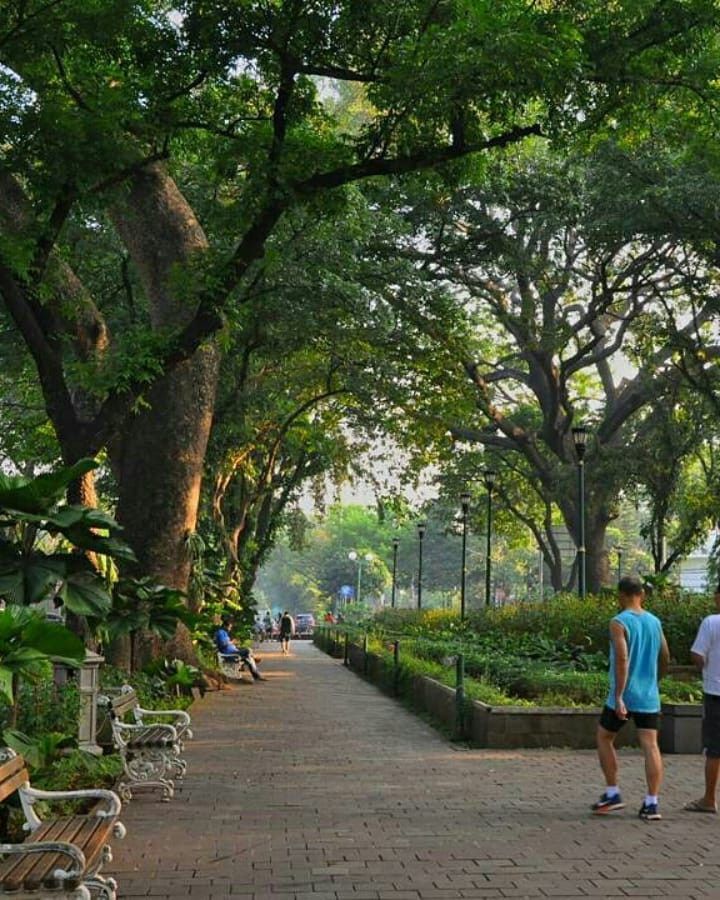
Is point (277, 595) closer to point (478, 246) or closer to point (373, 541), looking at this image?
point (373, 541)

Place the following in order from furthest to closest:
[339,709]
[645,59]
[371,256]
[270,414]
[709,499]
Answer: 1. [709,499]
2. [270,414]
3. [371,256]
4. [339,709]
5. [645,59]

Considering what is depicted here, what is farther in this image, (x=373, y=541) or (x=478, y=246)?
(x=373, y=541)

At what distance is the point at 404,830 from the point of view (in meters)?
7.22

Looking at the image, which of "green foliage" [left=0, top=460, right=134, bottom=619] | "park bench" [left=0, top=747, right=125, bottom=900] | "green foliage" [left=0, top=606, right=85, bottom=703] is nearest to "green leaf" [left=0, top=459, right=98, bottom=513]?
"green foliage" [left=0, top=460, right=134, bottom=619]

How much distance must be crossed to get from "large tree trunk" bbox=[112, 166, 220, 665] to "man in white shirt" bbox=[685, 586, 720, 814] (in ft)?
31.2

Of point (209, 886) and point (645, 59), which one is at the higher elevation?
point (645, 59)

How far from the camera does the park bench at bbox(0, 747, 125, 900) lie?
4.52 metres

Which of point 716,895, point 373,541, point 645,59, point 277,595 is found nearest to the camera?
point 716,895

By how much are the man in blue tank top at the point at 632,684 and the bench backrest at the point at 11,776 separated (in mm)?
4093

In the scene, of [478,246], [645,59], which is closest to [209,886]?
[645,59]

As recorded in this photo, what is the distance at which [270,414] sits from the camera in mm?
26891

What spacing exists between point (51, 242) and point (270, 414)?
15.0 metres

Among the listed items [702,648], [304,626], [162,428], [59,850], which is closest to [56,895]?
[59,850]

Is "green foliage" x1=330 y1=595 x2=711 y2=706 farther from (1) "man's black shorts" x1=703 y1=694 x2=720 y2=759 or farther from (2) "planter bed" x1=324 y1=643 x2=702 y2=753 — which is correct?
(1) "man's black shorts" x1=703 y1=694 x2=720 y2=759
